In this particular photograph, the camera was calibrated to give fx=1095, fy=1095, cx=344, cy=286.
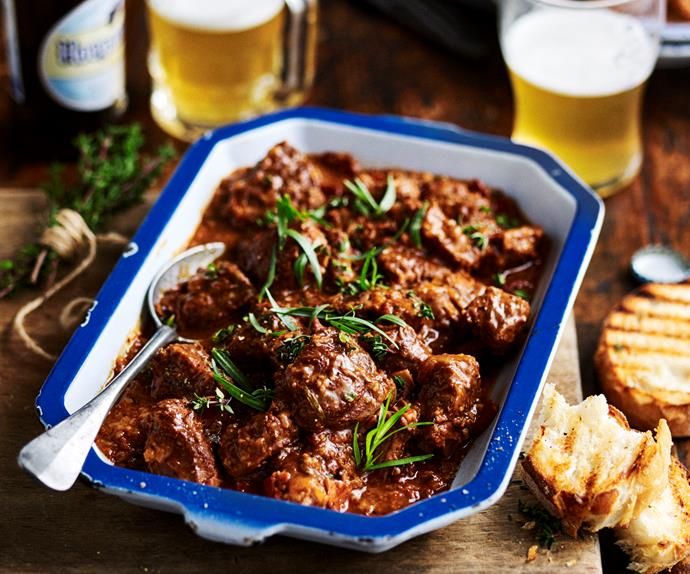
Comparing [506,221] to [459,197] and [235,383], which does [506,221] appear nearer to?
[459,197]

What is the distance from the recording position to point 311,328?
432cm

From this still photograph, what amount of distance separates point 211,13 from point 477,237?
2129 mm

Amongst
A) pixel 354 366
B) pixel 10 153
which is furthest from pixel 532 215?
pixel 10 153

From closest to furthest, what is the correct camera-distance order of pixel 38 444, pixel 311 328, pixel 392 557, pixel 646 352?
pixel 38 444 < pixel 392 557 < pixel 311 328 < pixel 646 352

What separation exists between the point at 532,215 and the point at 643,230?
1.04m

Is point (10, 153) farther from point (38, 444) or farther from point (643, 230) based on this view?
point (643, 230)

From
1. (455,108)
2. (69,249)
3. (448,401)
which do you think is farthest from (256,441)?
(455,108)

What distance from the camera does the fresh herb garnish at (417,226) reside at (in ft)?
16.3

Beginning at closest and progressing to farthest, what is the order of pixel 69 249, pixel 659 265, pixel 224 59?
pixel 69 249 < pixel 659 265 < pixel 224 59

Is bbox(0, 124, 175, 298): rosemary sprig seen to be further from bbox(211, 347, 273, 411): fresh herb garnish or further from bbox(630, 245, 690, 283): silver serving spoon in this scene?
bbox(630, 245, 690, 283): silver serving spoon

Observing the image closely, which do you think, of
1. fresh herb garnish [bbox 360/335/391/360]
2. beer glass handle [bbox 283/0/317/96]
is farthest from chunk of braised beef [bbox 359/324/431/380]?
beer glass handle [bbox 283/0/317/96]

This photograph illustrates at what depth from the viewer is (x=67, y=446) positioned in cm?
373

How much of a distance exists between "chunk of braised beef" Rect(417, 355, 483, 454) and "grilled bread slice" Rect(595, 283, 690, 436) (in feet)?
2.73

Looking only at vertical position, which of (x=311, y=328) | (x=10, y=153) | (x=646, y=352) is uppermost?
(x=311, y=328)
